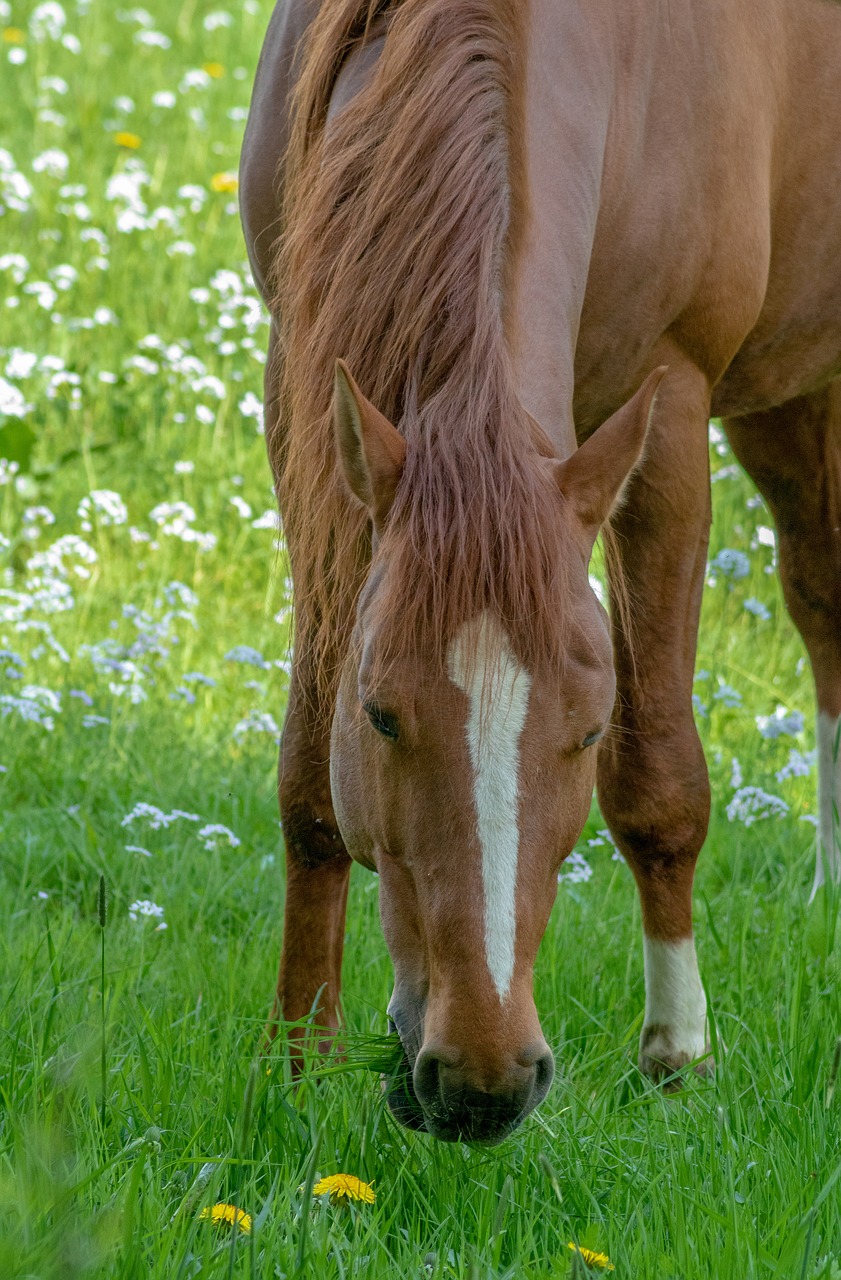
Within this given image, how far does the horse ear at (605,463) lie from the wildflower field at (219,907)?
0.78 metres

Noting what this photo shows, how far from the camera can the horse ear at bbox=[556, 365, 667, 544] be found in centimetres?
204

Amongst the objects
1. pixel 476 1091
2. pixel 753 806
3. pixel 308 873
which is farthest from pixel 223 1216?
pixel 753 806

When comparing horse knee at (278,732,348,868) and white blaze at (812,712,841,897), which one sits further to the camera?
white blaze at (812,712,841,897)

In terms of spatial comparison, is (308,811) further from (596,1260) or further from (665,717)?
(596,1260)

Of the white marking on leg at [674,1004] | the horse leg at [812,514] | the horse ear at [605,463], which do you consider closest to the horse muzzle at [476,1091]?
the horse ear at [605,463]

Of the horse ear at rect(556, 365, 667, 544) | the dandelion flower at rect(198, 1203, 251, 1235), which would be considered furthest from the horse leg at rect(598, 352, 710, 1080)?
the dandelion flower at rect(198, 1203, 251, 1235)

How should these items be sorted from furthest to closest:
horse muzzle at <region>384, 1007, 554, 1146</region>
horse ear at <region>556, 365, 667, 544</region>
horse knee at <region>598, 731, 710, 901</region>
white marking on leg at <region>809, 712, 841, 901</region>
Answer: white marking on leg at <region>809, 712, 841, 901</region>
horse knee at <region>598, 731, 710, 901</region>
horse ear at <region>556, 365, 667, 544</region>
horse muzzle at <region>384, 1007, 554, 1146</region>

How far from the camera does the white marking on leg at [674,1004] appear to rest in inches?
118

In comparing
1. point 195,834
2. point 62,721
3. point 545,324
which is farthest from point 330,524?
point 62,721

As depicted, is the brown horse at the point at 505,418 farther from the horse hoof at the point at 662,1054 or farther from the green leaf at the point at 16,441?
the green leaf at the point at 16,441

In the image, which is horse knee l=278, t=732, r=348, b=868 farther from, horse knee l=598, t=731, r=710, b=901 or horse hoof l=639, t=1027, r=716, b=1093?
horse hoof l=639, t=1027, r=716, b=1093

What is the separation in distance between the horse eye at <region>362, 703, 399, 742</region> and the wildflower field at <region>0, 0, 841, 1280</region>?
414 millimetres

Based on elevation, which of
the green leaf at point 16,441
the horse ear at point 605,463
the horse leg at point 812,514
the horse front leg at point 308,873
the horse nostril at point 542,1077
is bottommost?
the horse nostril at point 542,1077

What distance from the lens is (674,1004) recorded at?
301 centimetres
